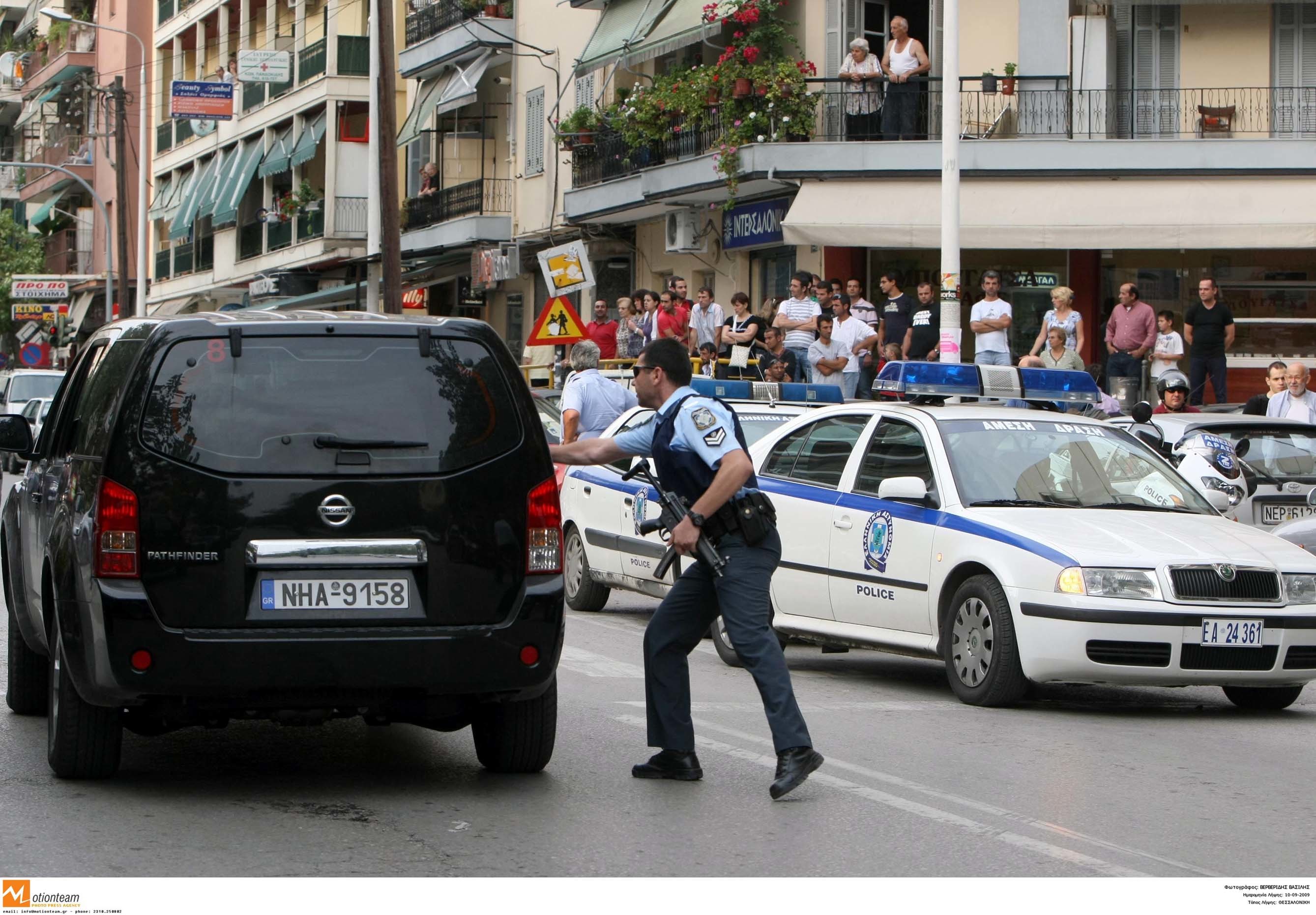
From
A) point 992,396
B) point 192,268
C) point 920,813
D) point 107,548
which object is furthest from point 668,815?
point 192,268

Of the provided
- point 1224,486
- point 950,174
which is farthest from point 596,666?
point 950,174

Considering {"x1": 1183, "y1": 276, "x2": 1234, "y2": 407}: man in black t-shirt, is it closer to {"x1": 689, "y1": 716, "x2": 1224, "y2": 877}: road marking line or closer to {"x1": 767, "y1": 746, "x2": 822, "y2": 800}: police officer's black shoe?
{"x1": 689, "y1": 716, "x2": 1224, "y2": 877}: road marking line

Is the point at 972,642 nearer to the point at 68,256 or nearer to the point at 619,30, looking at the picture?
the point at 619,30

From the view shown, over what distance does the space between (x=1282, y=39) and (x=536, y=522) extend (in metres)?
21.3

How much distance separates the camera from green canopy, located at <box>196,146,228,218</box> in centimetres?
5062

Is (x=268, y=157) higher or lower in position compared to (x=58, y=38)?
lower

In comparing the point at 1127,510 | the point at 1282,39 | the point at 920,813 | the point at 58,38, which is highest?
the point at 58,38

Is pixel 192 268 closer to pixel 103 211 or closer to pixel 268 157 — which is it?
pixel 103 211

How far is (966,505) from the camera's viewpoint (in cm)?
1007

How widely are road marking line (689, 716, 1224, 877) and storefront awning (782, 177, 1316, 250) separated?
16794 millimetres

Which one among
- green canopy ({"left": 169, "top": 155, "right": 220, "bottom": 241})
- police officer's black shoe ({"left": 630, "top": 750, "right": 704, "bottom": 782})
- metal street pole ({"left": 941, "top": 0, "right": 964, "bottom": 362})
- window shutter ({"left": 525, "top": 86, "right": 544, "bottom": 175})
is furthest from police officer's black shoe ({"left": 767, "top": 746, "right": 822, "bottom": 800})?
green canopy ({"left": 169, "top": 155, "right": 220, "bottom": 241})

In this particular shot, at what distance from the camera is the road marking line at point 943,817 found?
605 cm

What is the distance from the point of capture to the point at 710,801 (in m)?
7.03

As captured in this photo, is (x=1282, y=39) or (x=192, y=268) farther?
(x=192, y=268)
